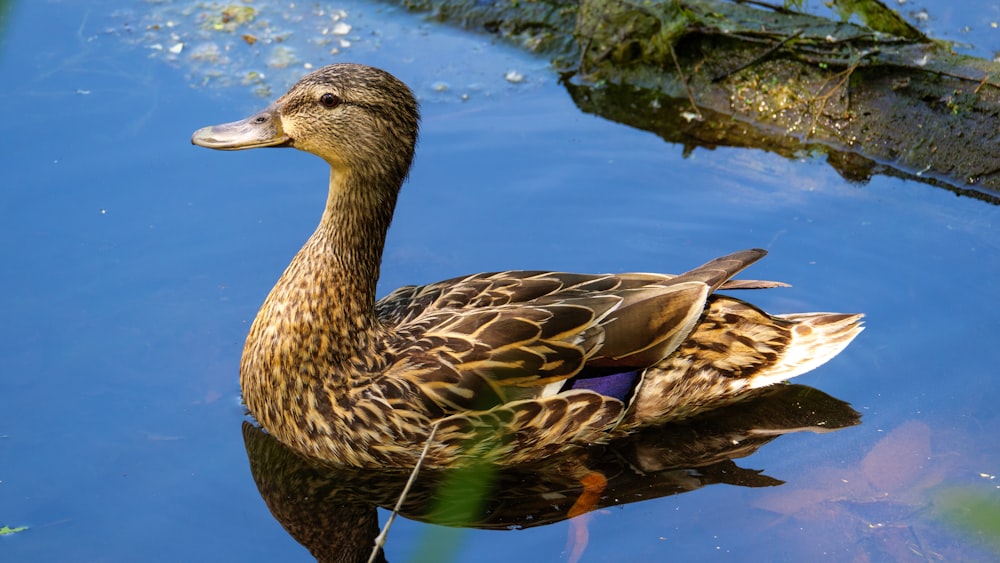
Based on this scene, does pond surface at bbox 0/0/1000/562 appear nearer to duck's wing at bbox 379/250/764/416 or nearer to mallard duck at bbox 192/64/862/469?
mallard duck at bbox 192/64/862/469

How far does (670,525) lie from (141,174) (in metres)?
4.10

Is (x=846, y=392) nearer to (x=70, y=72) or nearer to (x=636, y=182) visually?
(x=636, y=182)

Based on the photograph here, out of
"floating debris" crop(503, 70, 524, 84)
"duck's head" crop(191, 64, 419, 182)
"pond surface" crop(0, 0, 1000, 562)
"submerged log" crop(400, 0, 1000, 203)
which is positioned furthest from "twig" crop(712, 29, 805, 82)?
"duck's head" crop(191, 64, 419, 182)

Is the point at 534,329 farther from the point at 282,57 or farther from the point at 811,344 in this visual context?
the point at 282,57

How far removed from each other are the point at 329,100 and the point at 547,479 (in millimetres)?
2041

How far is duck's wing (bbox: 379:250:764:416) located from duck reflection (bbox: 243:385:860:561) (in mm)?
433

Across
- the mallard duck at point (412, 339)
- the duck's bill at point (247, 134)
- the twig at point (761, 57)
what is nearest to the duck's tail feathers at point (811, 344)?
the mallard duck at point (412, 339)

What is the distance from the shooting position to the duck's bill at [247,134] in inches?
189

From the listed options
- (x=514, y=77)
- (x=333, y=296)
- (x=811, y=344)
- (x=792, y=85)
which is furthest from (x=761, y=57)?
(x=333, y=296)

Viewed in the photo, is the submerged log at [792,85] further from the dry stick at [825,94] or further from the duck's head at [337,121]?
the duck's head at [337,121]

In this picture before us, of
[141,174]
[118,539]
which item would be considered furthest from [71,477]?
[141,174]

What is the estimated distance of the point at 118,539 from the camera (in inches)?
179

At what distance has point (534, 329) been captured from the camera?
491 centimetres

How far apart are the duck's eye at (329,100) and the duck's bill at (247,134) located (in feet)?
0.75
